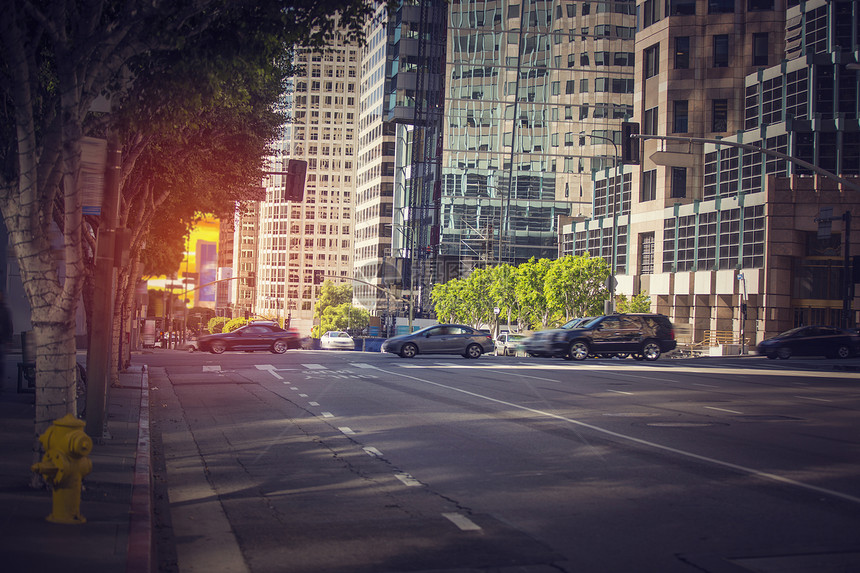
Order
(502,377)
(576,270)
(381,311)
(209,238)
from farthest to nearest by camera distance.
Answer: (381,311) → (209,238) → (576,270) → (502,377)

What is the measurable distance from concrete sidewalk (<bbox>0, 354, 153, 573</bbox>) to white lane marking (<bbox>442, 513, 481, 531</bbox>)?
2.47 meters

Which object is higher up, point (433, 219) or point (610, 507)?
point (433, 219)

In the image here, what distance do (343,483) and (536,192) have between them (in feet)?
325

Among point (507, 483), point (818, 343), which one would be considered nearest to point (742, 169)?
point (818, 343)

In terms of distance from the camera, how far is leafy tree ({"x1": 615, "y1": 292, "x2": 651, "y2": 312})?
66875 millimetres

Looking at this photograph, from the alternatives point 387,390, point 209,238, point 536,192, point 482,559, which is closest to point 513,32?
point 536,192

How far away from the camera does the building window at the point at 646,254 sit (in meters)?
76.4

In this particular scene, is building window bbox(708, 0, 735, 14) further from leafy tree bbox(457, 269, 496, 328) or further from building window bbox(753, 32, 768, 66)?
leafy tree bbox(457, 269, 496, 328)

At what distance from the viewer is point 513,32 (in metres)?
108

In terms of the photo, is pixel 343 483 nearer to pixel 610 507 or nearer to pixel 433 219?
pixel 610 507

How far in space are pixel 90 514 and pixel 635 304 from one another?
61.7 m

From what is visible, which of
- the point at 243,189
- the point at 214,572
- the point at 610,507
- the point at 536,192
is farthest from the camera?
the point at 536,192

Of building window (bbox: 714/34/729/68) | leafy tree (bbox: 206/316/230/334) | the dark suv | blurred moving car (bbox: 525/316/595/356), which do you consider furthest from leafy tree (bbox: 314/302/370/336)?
the dark suv

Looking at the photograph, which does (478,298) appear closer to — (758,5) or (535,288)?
(535,288)
